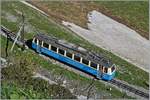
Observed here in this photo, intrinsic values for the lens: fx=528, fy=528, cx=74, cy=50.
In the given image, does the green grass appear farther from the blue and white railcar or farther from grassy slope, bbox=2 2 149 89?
grassy slope, bbox=2 2 149 89

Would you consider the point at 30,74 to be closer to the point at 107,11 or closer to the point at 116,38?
the point at 116,38

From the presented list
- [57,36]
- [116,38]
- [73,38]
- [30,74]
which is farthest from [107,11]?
[30,74]

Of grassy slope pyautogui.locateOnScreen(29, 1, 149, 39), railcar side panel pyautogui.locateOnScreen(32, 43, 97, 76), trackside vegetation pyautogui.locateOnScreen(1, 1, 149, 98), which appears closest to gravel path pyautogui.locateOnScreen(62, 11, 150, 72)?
grassy slope pyautogui.locateOnScreen(29, 1, 149, 39)

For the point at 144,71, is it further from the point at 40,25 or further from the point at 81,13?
the point at 81,13

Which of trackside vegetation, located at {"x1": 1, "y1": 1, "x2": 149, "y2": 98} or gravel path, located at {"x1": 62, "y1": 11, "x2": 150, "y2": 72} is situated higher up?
trackside vegetation, located at {"x1": 1, "y1": 1, "x2": 149, "y2": 98}

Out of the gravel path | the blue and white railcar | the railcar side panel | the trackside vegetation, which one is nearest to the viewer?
the blue and white railcar

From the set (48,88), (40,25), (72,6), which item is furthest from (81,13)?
(48,88)
